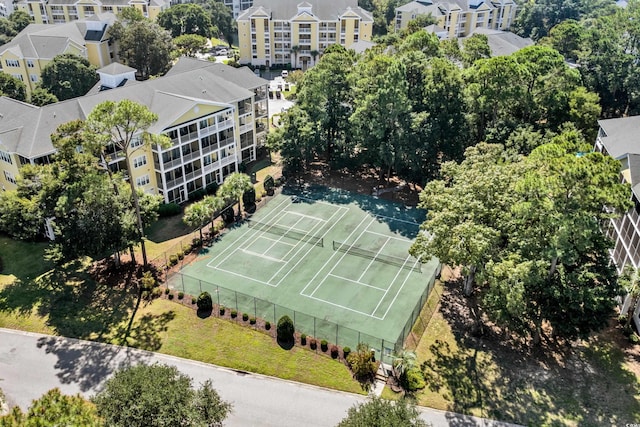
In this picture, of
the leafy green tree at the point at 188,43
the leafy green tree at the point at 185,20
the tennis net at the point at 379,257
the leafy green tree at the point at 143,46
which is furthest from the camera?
the leafy green tree at the point at 185,20

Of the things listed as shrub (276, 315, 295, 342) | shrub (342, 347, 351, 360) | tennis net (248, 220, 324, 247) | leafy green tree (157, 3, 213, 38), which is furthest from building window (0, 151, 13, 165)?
leafy green tree (157, 3, 213, 38)

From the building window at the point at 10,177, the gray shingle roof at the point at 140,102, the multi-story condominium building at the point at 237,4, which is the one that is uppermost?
the gray shingle roof at the point at 140,102

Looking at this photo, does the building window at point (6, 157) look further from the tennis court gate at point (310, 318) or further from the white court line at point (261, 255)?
the white court line at point (261, 255)

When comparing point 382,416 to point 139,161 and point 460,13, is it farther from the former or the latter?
point 460,13

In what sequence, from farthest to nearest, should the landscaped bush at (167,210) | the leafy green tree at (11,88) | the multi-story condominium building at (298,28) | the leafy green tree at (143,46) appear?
the multi-story condominium building at (298,28) → the leafy green tree at (143,46) → the leafy green tree at (11,88) → the landscaped bush at (167,210)

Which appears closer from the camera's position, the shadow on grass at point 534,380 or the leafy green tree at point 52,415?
the leafy green tree at point 52,415

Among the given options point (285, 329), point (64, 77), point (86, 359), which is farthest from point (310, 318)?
point (64, 77)

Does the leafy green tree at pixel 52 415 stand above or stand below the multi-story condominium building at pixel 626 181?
above

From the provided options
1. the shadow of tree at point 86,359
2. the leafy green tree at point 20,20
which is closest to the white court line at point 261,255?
the shadow of tree at point 86,359
